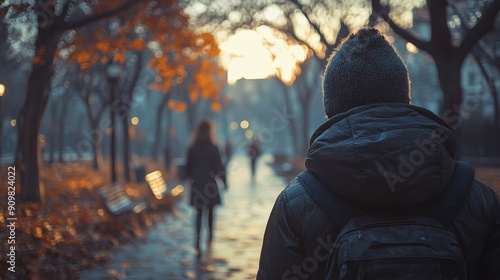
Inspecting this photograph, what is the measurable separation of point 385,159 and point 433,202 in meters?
0.25

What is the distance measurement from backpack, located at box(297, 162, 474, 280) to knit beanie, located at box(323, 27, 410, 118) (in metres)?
0.35

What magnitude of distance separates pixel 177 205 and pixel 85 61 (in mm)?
5198

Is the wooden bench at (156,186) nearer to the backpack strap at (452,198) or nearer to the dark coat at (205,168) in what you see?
the dark coat at (205,168)

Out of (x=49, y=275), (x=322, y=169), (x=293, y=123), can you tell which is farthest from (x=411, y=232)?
(x=293, y=123)

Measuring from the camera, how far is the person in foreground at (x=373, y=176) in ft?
6.15

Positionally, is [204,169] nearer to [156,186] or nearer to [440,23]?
[440,23]

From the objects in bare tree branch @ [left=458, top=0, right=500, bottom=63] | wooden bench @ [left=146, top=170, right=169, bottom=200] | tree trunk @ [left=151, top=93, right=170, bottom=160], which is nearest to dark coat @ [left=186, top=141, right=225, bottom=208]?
bare tree branch @ [left=458, top=0, right=500, bottom=63]

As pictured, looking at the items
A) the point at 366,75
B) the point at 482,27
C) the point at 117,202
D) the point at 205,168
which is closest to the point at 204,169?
the point at 205,168

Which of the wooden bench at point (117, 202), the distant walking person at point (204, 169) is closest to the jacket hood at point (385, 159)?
the distant walking person at point (204, 169)

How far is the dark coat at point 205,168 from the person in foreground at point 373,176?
740cm

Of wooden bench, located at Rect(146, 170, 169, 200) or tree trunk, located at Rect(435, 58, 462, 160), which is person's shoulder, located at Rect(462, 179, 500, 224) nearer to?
tree trunk, located at Rect(435, 58, 462, 160)

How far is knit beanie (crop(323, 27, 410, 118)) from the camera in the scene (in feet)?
6.93

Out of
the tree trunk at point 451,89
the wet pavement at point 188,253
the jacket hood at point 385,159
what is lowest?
the wet pavement at point 188,253

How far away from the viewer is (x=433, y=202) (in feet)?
6.48
